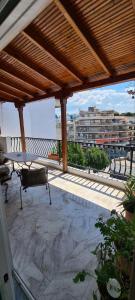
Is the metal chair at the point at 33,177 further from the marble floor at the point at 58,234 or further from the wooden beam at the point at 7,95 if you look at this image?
the wooden beam at the point at 7,95

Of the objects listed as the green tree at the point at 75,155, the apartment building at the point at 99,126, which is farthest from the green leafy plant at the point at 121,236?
the apartment building at the point at 99,126

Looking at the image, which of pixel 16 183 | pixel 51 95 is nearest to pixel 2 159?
pixel 16 183

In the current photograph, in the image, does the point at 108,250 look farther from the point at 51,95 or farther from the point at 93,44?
the point at 51,95

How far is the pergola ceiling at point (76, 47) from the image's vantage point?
7.09 feet

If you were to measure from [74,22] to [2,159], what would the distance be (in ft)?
11.1

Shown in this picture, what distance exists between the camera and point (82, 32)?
246cm

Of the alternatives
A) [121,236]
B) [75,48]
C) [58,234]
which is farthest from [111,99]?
[121,236]

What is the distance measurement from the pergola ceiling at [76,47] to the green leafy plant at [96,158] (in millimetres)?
1665

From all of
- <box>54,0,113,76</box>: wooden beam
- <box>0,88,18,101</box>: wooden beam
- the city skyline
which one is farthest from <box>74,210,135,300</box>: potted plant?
<box>0,88,18,101</box>: wooden beam

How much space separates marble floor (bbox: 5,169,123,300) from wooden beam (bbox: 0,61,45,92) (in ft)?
8.34

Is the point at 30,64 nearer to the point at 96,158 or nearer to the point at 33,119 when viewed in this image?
the point at 96,158

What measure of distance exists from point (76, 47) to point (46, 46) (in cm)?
47

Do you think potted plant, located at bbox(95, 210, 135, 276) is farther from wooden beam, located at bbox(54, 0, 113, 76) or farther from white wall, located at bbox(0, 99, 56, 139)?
white wall, located at bbox(0, 99, 56, 139)

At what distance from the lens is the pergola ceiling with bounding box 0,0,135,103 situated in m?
2.16
